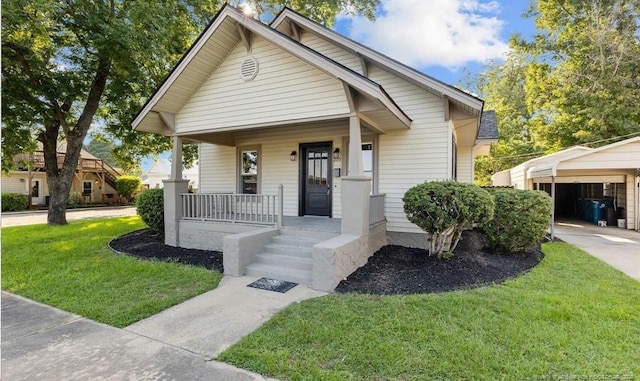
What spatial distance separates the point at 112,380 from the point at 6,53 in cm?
1274

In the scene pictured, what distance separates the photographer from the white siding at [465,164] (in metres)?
12.1

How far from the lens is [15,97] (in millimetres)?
11297

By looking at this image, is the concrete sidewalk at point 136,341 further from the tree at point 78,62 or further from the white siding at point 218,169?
the tree at point 78,62

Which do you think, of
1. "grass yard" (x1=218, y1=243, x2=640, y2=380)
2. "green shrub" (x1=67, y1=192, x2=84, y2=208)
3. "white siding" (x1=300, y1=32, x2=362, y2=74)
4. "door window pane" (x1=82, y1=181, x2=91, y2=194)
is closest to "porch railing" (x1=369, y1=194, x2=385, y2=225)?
"grass yard" (x1=218, y1=243, x2=640, y2=380)

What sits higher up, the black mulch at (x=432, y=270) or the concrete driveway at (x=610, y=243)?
the black mulch at (x=432, y=270)

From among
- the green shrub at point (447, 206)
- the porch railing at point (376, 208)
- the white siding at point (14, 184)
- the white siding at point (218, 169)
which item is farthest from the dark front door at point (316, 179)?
the white siding at point (14, 184)

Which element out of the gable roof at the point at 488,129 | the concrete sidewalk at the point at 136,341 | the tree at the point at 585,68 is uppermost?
the tree at the point at 585,68

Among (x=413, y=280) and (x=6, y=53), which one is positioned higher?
(x=6, y=53)

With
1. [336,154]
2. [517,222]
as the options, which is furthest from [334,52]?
[517,222]

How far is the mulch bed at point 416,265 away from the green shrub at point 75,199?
19.5 metres

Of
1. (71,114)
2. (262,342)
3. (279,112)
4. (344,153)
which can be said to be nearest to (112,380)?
(262,342)

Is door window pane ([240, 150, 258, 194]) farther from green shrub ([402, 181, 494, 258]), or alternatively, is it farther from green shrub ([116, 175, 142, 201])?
green shrub ([116, 175, 142, 201])

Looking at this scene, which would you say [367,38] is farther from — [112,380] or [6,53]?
[112,380]

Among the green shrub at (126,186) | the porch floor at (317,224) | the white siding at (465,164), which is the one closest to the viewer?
the porch floor at (317,224)
